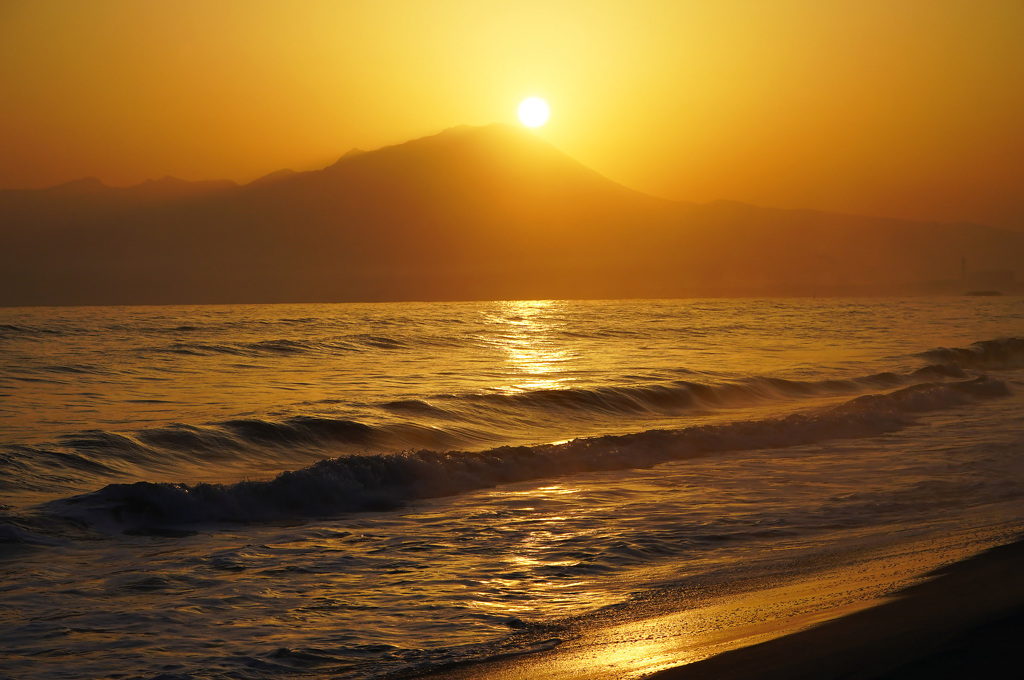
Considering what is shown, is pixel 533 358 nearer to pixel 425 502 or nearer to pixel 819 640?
pixel 425 502

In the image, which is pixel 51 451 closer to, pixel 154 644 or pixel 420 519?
pixel 420 519

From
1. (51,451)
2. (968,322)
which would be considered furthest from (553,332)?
(51,451)

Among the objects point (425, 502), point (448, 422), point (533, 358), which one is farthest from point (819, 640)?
point (533, 358)

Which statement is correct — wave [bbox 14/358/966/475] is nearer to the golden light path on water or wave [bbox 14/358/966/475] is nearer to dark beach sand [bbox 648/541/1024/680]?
the golden light path on water

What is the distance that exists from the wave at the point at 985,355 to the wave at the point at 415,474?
1816 centimetres

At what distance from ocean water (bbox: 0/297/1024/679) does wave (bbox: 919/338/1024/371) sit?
359 inches

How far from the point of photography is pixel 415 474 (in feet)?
39.9

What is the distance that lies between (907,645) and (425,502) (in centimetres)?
735

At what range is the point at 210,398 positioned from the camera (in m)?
20.8

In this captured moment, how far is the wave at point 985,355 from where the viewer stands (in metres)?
34.2

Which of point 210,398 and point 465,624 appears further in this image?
point 210,398

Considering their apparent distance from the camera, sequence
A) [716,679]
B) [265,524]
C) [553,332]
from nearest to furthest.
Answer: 1. [716,679]
2. [265,524]
3. [553,332]

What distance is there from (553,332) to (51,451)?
40.8 m

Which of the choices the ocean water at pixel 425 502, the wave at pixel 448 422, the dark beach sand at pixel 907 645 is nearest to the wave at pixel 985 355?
the wave at pixel 448 422
